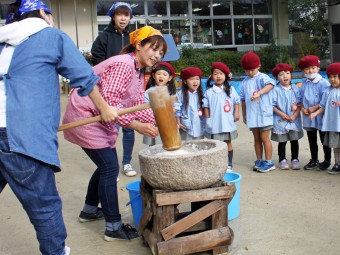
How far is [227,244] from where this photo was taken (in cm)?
316

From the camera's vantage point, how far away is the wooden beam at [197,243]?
3.04 m

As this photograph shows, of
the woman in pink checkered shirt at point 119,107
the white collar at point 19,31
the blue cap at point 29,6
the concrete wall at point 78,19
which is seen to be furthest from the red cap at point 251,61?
the concrete wall at point 78,19

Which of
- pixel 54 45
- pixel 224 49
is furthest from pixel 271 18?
pixel 54 45

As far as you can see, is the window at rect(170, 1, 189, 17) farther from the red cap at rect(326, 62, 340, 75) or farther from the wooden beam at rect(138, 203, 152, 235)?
the wooden beam at rect(138, 203, 152, 235)

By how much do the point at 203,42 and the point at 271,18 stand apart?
326cm

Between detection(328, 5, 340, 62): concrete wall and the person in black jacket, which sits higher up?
detection(328, 5, 340, 62): concrete wall

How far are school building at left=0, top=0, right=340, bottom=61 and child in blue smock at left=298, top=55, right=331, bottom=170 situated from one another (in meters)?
12.3

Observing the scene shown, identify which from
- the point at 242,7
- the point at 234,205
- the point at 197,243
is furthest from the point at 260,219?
the point at 242,7

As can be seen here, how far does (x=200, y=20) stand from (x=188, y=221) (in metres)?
16.3

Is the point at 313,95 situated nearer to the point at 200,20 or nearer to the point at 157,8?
the point at 157,8

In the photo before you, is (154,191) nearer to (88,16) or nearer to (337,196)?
(337,196)

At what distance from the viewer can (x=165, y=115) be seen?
280 cm

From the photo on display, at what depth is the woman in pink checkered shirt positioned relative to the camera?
10.4ft

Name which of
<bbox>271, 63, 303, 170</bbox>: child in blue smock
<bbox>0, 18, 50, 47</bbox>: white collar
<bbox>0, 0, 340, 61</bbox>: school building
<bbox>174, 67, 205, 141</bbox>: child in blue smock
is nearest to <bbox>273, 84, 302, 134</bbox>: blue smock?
<bbox>271, 63, 303, 170</bbox>: child in blue smock
